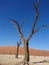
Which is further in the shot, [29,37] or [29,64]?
[29,37]

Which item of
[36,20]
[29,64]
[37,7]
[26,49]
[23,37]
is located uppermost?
[37,7]

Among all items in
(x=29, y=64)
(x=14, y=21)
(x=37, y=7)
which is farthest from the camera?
(x=14, y=21)

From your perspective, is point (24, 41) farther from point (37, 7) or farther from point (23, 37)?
point (37, 7)

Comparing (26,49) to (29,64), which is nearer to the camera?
(29,64)

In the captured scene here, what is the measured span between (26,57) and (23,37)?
7.63ft

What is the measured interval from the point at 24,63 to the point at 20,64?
1.69 ft

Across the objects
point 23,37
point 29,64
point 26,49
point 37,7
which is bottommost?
point 29,64

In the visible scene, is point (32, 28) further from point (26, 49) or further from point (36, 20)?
point (26, 49)

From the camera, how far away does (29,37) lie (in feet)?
72.2

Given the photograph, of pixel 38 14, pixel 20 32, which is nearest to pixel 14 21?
pixel 20 32

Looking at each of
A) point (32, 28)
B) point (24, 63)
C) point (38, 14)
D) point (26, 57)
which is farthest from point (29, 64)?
point (38, 14)

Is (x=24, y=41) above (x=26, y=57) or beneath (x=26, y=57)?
above

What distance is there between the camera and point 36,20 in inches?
853

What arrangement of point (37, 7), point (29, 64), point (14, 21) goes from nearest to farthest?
point (29, 64) < point (37, 7) < point (14, 21)
